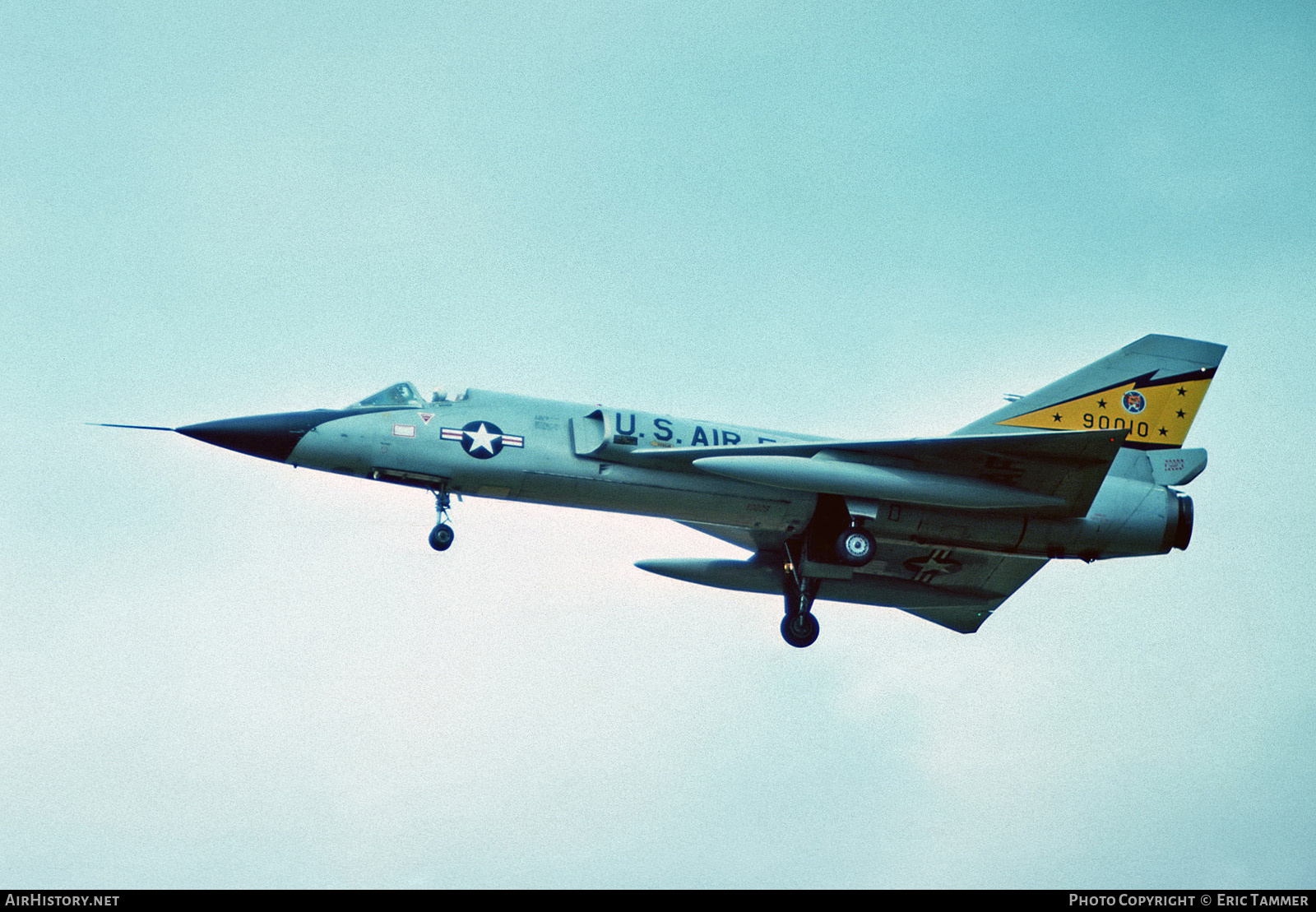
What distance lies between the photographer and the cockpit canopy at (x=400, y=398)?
1803 cm

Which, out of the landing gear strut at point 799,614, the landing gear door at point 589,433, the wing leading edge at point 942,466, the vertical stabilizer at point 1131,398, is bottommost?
the landing gear strut at point 799,614

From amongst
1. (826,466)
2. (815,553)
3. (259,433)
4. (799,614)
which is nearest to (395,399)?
(259,433)

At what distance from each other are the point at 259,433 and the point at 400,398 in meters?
1.99

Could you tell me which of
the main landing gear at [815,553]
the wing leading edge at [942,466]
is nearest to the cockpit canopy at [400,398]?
the wing leading edge at [942,466]

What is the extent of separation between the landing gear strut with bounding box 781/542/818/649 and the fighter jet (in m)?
0.03

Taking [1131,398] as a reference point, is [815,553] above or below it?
below

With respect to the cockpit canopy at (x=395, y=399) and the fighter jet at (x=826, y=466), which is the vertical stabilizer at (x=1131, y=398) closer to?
the fighter jet at (x=826, y=466)

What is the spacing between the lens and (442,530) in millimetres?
17781

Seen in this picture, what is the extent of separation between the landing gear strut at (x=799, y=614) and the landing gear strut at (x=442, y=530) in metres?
6.24

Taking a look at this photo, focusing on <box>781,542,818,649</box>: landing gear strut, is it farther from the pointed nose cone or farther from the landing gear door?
the pointed nose cone

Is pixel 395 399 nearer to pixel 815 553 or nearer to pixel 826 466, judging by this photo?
pixel 826 466

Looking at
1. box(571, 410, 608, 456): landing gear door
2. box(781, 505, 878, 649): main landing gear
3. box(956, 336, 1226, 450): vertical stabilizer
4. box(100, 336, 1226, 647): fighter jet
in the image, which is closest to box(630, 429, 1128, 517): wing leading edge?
box(100, 336, 1226, 647): fighter jet
